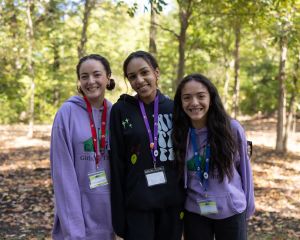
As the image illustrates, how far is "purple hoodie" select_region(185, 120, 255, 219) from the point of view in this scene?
2742 mm

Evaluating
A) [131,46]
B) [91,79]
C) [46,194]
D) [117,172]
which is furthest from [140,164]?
[131,46]

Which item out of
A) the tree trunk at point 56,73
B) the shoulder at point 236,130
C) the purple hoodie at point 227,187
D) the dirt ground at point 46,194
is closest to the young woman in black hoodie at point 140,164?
the purple hoodie at point 227,187

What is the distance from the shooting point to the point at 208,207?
273 centimetres

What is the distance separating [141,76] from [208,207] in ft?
3.62

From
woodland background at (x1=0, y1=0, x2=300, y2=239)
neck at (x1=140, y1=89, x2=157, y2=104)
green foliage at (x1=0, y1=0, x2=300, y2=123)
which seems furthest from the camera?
green foliage at (x1=0, y1=0, x2=300, y2=123)

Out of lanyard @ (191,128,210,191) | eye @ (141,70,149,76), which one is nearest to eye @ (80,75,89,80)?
eye @ (141,70,149,76)

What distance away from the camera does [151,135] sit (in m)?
2.71

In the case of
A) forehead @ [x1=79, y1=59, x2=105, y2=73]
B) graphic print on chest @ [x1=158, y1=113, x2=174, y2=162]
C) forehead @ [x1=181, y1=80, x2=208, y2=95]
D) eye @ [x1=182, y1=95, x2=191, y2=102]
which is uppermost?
forehead @ [x1=79, y1=59, x2=105, y2=73]

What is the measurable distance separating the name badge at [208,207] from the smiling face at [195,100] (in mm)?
638

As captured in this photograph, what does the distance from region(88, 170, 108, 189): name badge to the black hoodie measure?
8cm

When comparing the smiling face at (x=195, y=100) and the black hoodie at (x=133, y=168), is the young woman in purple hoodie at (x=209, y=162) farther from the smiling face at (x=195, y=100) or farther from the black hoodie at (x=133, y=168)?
the black hoodie at (x=133, y=168)

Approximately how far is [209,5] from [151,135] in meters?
5.99

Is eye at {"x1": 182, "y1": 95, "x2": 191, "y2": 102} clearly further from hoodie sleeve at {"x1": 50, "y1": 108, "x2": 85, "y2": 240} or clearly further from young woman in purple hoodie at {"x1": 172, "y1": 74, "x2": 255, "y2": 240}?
hoodie sleeve at {"x1": 50, "y1": 108, "x2": 85, "y2": 240}

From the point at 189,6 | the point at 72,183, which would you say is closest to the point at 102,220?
the point at 72,183
